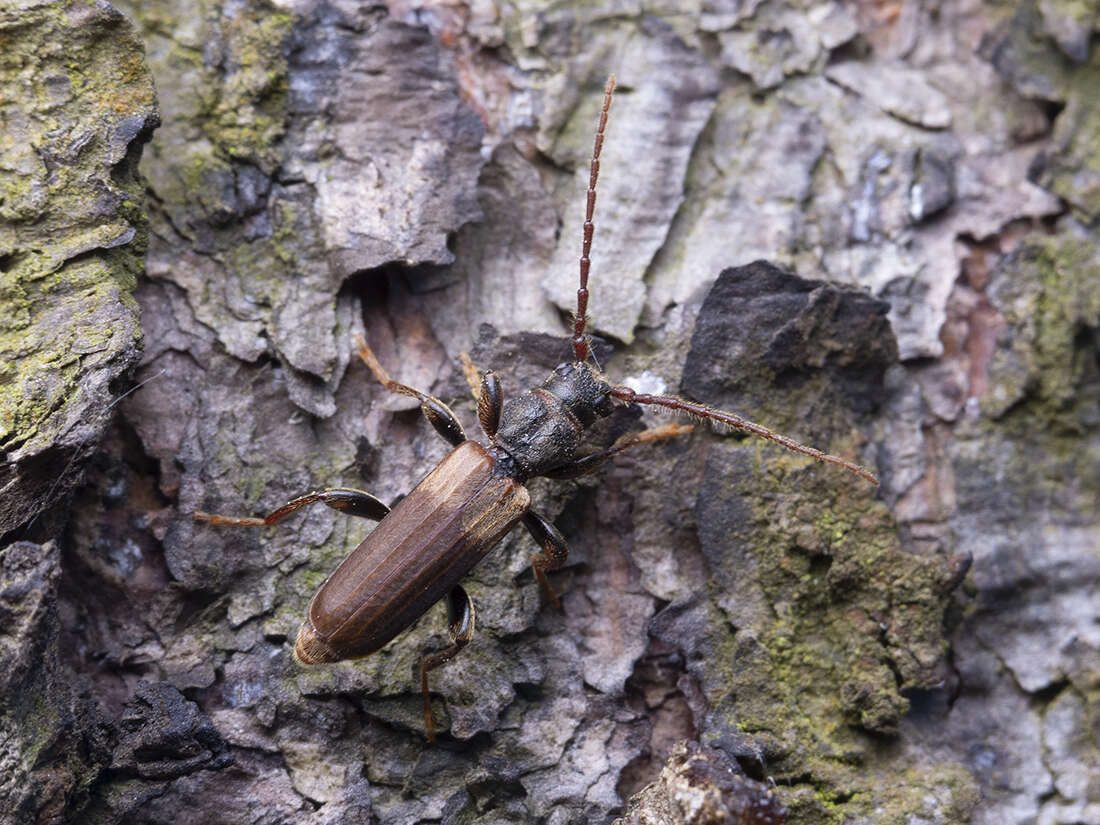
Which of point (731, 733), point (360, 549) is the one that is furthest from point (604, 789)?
point (360, 549)

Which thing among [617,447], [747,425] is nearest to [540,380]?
[617,447]

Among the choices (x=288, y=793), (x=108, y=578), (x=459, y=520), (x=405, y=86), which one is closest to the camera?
(x=288, y=793)

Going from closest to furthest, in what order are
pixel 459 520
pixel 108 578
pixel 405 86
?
pixel 108 578
pixel 459 520
pixel 405 86

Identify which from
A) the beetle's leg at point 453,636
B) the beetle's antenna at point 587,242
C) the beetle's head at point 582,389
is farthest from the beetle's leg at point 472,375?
the beetle's leg at point 453,636

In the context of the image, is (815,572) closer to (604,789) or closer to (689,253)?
(604,789)

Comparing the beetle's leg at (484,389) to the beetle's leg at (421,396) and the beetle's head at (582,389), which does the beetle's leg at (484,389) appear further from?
the beetle's head at (582,389)

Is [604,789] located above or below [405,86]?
below
